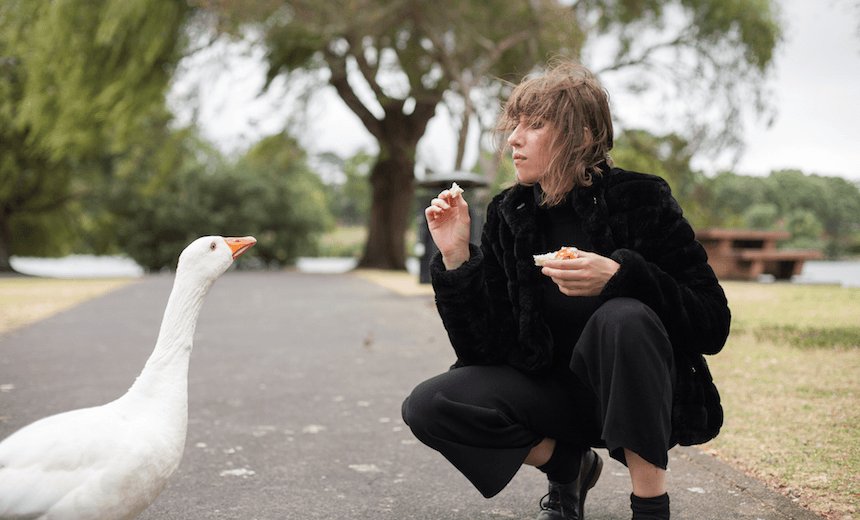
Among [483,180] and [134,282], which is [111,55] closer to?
[134,282]

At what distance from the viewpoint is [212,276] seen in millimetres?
2158

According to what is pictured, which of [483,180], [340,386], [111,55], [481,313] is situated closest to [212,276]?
[481,313]

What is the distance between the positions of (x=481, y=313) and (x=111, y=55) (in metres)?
18.2

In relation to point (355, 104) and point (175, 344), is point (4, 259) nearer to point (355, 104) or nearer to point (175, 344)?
point (355, 104)

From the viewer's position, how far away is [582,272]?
6.54ft

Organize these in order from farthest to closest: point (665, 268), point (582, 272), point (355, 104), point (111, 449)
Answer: point (355, 104)
point (665, 268)
point (582, 272)
point (111, 449)

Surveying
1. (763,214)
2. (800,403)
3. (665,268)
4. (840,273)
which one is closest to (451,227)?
(665,268)

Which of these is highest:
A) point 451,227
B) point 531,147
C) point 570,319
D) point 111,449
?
point 531,147

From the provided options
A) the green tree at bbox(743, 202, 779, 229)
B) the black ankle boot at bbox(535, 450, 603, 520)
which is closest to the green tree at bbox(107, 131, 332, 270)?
the green tree at bbox(743, 202, 779, 229)

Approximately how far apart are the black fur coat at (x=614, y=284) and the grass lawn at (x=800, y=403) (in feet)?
2.93

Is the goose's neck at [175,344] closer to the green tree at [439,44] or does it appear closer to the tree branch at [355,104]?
the green tree at [439,44]

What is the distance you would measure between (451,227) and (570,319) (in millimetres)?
523

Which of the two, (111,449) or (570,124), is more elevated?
(570,124)

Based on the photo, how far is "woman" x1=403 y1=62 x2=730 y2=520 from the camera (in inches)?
77.4
